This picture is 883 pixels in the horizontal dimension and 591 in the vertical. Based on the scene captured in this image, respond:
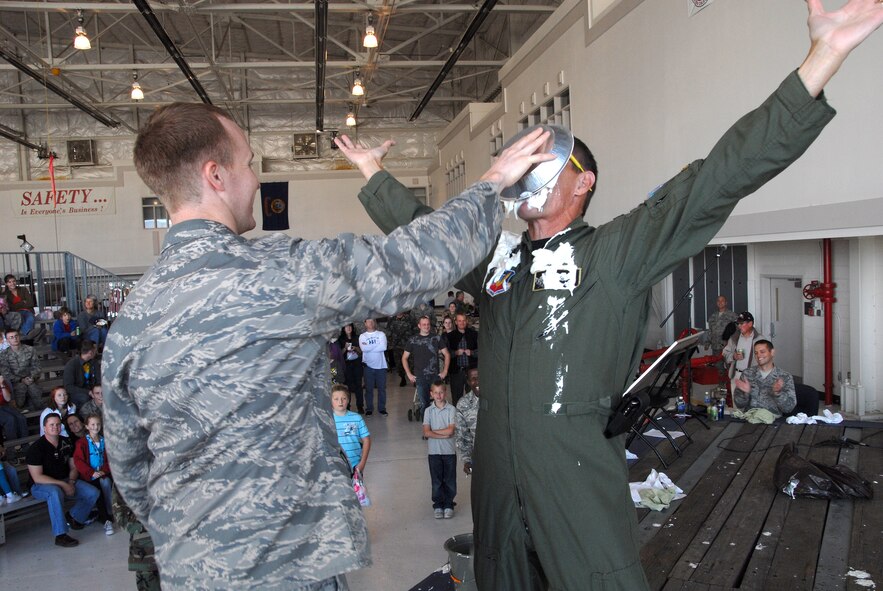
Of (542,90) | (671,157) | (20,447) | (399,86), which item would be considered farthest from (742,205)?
(399,86)

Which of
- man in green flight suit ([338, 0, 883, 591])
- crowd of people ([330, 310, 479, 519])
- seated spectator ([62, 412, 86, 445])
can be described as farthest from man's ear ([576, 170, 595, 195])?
seated spectator ([62, 412, 86, 445])

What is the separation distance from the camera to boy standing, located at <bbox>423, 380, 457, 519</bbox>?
6746 millimetres

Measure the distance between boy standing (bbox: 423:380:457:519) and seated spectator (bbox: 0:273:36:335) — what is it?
32.4ft

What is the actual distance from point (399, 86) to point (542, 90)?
533 inches

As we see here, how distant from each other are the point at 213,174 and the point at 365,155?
92cm

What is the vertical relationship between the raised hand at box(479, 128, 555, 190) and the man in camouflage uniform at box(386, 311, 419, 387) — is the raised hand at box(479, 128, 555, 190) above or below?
above

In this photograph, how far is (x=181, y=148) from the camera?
58.3 inches

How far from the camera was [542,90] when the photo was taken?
1450cm

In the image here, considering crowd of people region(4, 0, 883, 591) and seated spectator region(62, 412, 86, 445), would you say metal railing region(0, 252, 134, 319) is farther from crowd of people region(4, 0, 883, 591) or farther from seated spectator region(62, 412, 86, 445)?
crowd of people region(4, 0, 883, 591)

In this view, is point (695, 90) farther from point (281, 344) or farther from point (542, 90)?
point (281, 344)

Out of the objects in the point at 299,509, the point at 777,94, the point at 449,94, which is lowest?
the point at 299,509

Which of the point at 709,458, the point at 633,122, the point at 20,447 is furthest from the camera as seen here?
the point at 633,122

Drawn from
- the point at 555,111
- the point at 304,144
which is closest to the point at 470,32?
the point at 555,111

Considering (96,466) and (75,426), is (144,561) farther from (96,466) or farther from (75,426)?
(75,426)
